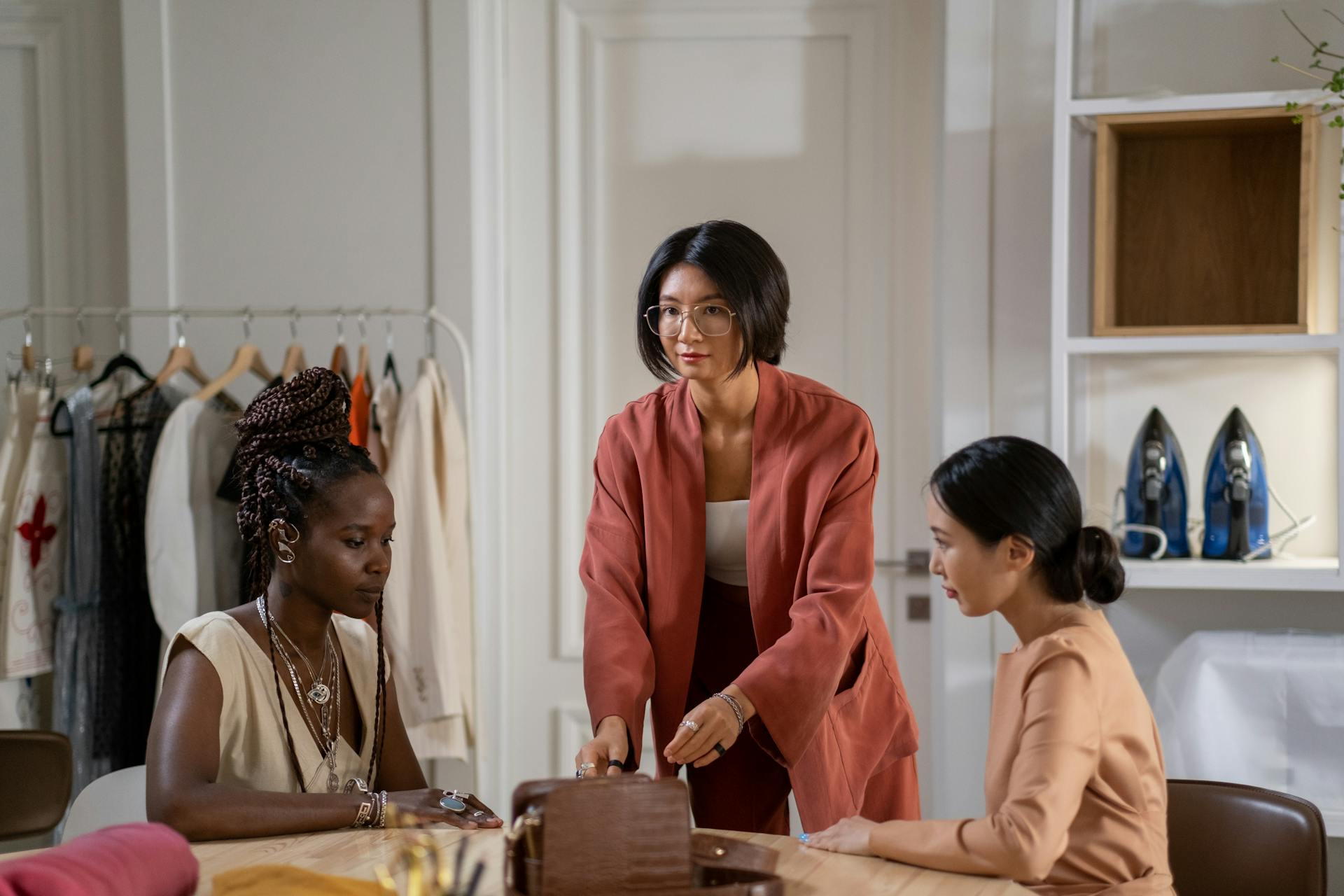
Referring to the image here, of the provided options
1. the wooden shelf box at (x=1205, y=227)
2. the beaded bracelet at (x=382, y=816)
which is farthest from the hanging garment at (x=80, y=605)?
the wooden shelf box at (x=1205, y=227)

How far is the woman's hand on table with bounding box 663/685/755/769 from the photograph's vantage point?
1.57 meters

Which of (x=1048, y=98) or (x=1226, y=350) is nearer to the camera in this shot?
(x=1226, y=350)

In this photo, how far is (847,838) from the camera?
134 centimetres

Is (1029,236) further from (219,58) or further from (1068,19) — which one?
(219,58)

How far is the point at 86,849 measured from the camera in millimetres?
1070

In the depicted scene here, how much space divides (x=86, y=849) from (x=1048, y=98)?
7.67ft

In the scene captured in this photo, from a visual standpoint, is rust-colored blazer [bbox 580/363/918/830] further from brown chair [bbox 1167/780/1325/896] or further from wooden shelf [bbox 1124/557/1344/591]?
wooden shelf [bbox 1124/557/1344/591]

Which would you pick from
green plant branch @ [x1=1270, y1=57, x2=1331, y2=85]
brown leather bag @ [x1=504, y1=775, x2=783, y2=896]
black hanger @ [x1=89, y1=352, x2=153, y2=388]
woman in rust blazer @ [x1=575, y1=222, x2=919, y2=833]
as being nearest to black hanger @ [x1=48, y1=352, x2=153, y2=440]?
black hanger @ [x1=89, y1=352, x2=153, y2=388]

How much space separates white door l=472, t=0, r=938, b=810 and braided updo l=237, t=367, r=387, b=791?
1.23m

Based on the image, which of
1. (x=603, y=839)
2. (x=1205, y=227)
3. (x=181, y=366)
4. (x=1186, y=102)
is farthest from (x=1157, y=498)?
(x=181, y=366)

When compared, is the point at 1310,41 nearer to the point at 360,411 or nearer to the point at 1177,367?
the point at 1177,367

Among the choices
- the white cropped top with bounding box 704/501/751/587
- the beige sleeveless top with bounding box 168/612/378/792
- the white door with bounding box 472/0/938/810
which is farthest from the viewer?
the white door with bounding box 472/0/938/810

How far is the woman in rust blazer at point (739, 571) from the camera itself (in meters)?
1.68

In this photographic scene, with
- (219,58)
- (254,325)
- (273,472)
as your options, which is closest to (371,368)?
(254,325)
